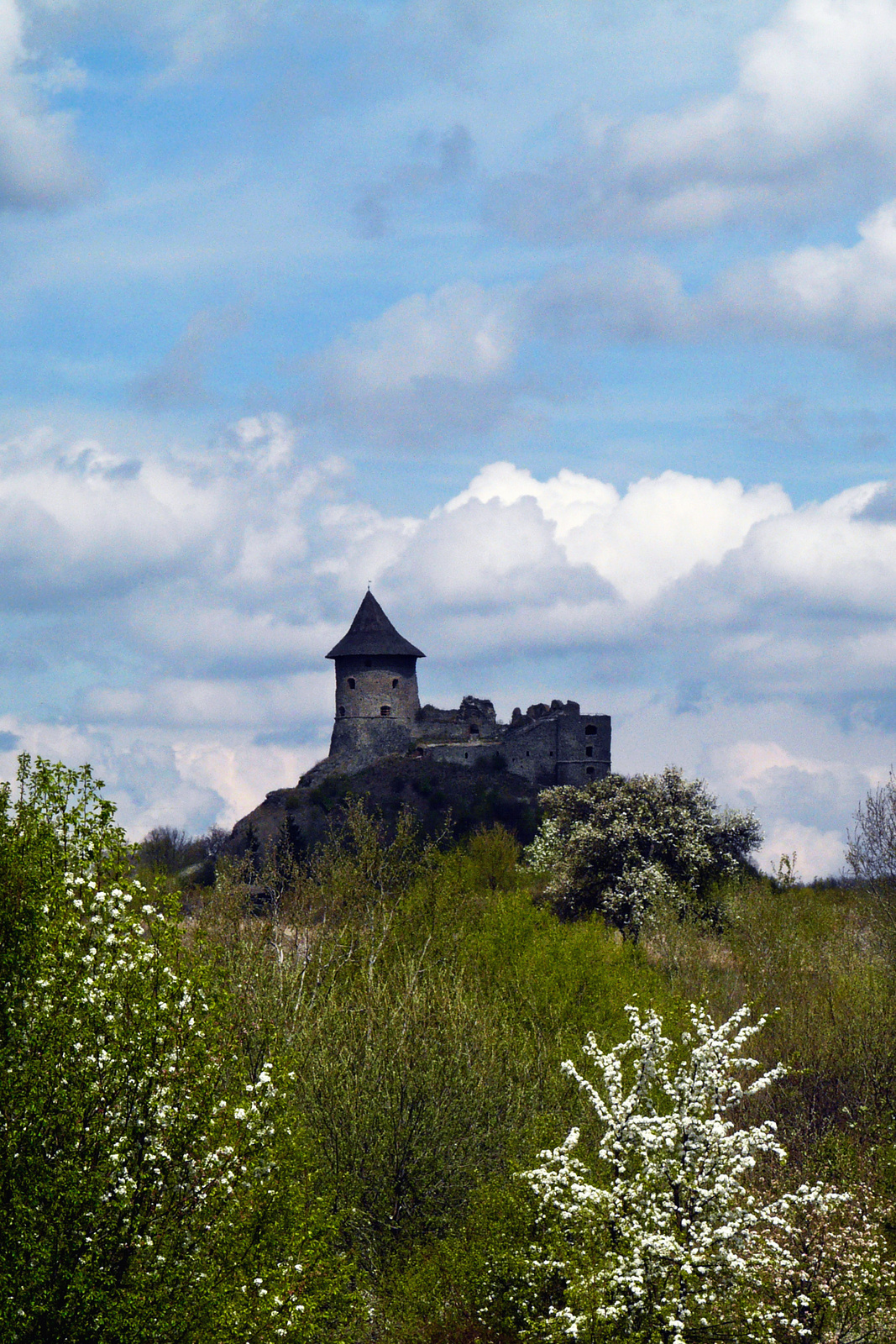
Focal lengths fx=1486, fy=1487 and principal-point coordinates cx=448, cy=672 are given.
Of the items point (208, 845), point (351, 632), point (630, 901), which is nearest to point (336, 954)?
point (630, 901)

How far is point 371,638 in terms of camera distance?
94.1 metres

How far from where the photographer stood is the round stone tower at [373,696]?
304ft

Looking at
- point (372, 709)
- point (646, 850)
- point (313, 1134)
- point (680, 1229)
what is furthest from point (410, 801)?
point (680, 1229)

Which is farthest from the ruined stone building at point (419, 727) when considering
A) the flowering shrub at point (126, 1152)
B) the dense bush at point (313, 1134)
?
the flowering shrub at point (126, 1152)

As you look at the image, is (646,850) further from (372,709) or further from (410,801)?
(372,709)

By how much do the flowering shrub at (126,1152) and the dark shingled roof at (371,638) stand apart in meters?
A: 75.4

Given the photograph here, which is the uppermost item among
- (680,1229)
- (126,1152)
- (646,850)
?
(646,850)

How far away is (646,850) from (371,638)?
130 feet

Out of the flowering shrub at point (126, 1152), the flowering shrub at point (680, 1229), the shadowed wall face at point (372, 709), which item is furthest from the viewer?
the shadowed wall face at point (372, 709)

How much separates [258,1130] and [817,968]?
25400 millimetres

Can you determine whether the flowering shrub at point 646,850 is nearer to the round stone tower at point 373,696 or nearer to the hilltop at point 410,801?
the hilltop at point 410,801

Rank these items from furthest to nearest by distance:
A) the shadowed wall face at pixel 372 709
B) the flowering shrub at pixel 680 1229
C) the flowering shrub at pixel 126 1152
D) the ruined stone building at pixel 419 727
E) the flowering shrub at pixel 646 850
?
1. the shadowed wall face at pixel 372 709
2. the ruined stone building at pixel 419 727
3. the flowering shrub at pixel 646 850
4. the flowering shrub at pixel 680 1229
5. the flowering shrub at pixel 126 1152

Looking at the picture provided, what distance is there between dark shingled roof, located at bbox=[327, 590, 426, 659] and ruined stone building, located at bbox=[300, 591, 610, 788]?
0.05 meters

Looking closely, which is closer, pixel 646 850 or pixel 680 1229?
pixel 680 1229
